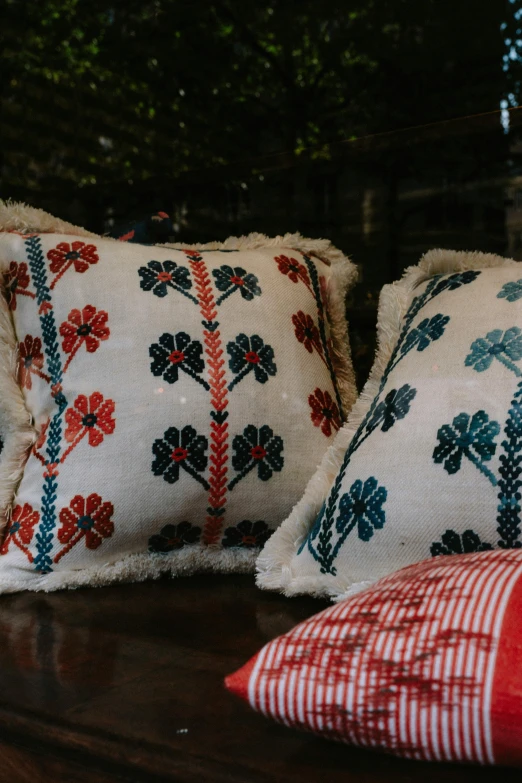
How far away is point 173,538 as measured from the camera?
93 centimetres

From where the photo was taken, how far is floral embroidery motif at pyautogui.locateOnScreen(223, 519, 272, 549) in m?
0.94

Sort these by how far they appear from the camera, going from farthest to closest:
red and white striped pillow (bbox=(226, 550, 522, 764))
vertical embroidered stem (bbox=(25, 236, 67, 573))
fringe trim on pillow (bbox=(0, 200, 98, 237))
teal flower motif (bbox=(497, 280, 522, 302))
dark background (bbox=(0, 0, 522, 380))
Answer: dark background (bbox=(0, 0, 522, 380)) → fringe trim on pillow (bbox=(0, 200, 98, 237)) → vertical embroidered stem (bbox=(25, 236, 67, 573)) → teal flower motif (bbox=(497, 280, 522, 302)) → red and white striped pillow (bbox=(226, 550, 522, 764))

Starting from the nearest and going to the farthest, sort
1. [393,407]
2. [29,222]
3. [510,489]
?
[510,489] < [393,407] < [29,222]

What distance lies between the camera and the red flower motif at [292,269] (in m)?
1.04

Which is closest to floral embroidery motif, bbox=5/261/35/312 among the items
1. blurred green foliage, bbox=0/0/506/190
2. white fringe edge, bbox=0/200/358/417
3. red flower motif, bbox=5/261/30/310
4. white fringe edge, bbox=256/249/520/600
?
red flower motif, bbox=5/261/30/310

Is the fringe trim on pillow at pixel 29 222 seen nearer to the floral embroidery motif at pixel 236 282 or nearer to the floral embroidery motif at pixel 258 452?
the floral embroidery motif at pixel 236 282

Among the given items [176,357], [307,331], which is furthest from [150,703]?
[307,331]

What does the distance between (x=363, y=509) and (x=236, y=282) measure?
1.24 ft

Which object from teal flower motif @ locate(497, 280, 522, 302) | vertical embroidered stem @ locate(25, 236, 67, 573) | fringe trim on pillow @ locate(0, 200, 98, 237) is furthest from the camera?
fringe trim on pillow @ locate(0, 200, 98, 237)

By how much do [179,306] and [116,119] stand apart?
74cm

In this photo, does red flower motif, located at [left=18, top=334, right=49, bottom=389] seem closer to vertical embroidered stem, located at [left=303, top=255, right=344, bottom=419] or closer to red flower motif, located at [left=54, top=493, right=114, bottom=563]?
red flower motif, located at [left=54, top=493, right=114, bottom=563]

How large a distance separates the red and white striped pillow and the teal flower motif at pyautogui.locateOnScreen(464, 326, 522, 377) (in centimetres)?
29

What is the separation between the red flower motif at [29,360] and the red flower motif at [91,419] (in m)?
0.07

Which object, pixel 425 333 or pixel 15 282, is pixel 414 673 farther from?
pixel 15 282
